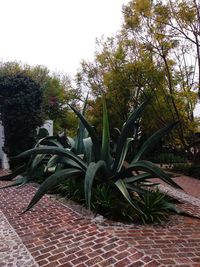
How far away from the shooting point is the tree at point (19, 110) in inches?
367

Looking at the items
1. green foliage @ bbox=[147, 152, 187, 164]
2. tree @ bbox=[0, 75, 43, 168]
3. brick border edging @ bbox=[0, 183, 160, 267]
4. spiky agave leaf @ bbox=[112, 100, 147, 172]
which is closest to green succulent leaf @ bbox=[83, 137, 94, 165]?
spiky agave leaf @ bbox=[112, 100, 147, 172]

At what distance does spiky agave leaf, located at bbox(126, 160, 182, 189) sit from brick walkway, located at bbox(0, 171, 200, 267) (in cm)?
65

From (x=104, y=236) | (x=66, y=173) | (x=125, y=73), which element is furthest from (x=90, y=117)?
(x=104, y=236)

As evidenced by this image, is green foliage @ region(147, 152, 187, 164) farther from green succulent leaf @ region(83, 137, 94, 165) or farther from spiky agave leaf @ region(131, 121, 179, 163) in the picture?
green succulent leaf @ region(83, 137, 94, 165)

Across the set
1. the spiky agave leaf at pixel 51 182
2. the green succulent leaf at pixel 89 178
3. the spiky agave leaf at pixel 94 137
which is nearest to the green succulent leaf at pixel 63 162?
the spiky agave leaf at pixel 51 182

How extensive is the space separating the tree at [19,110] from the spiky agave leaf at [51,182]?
5.59 metres

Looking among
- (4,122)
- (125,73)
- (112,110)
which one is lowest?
(4,122)

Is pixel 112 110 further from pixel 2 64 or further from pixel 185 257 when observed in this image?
pixel 185 257

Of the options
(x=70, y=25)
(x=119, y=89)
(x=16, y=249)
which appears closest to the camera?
(x=16, y=249)

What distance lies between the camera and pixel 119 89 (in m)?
11.4

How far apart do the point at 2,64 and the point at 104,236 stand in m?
16.8

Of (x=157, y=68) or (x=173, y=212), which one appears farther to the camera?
(x=157, y=68)

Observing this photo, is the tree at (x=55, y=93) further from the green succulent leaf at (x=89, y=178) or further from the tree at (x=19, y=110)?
the green succulent leaf at (x=89, y=178)

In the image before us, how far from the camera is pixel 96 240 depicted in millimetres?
3049
